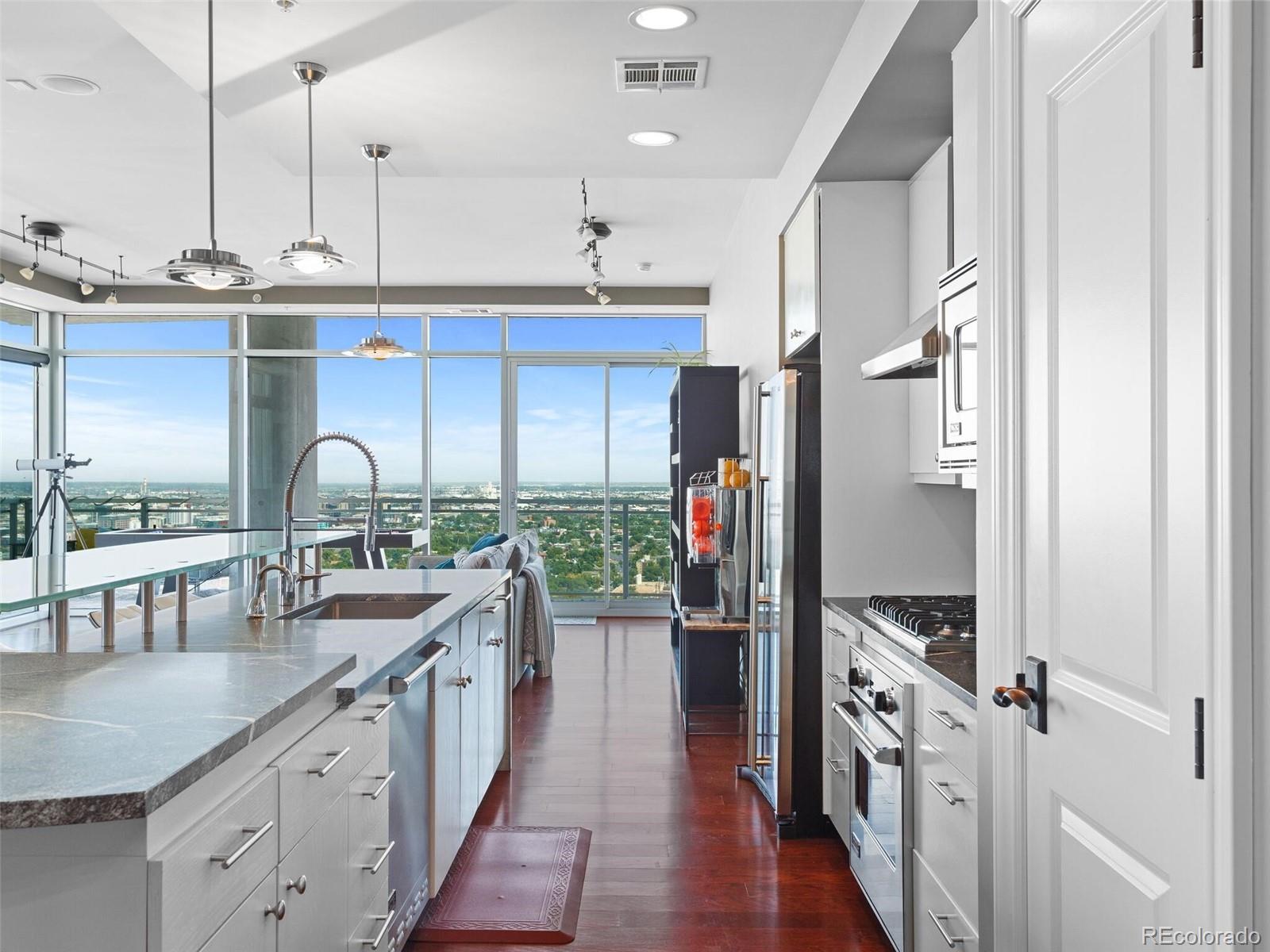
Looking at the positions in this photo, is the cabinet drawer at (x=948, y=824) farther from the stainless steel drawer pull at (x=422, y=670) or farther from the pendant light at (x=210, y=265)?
the pendant light at (x=210, y=265)

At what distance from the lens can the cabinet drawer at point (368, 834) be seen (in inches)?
→ 68.3

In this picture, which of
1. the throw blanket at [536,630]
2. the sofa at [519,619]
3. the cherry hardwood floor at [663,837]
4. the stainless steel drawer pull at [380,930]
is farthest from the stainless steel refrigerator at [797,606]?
the throw blanket at [536,630]

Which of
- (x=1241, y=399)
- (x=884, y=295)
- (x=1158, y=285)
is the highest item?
(x=884, y=295)

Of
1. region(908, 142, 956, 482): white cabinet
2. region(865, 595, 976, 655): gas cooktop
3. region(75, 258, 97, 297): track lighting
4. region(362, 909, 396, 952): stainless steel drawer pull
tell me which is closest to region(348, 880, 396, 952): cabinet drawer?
region(362, 909, 396, 952): stainless steel drawer pull

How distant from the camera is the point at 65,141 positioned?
4289mm

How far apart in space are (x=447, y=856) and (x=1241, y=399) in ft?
7.78

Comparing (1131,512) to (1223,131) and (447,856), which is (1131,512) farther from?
(447,856)

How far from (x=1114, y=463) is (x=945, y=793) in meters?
A: 1.00

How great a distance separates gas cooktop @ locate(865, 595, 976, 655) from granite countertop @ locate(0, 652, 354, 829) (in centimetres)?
136

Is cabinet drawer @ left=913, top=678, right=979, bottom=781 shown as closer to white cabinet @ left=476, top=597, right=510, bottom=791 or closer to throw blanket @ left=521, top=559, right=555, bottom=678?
white cabinet @ left=476, top=597, right=510, bottom=791

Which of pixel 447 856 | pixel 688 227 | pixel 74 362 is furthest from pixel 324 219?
pixel 447 856

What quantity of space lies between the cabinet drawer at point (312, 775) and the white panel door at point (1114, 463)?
49.8 inches

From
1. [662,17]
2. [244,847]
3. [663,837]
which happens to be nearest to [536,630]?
[663,837]

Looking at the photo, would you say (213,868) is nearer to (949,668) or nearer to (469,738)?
(949,668)
